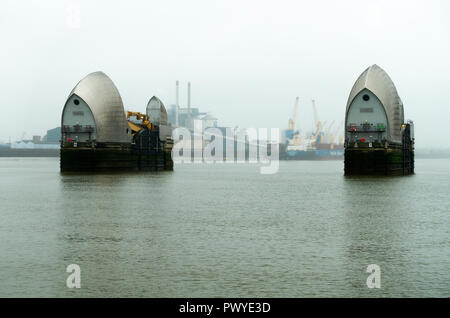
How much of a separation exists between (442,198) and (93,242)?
1213 inches

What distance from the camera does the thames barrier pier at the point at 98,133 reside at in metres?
81.2

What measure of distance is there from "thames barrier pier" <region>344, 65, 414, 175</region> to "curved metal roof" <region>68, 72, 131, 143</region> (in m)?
32.5

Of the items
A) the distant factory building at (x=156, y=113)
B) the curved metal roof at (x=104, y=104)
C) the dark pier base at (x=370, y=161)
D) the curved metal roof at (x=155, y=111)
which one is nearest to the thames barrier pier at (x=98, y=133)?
the curved metal roof at (x=104, y=104)

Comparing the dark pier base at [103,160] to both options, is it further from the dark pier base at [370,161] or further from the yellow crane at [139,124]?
the dark pier base at [370,161]

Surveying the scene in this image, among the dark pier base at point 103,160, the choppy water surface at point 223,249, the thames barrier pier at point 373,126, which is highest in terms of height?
the thames barrier pier at point 373,126

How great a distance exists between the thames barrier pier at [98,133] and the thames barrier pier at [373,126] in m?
32.0

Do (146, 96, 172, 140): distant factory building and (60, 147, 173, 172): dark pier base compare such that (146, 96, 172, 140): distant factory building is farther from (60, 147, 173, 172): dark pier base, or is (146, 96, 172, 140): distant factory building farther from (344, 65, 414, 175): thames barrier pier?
(344, 65, 414, 175): thames barrier pier

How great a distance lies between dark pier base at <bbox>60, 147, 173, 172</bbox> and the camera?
81125 mm

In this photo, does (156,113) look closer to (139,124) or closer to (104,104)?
(139,124)

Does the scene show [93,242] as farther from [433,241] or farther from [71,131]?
[71,131]

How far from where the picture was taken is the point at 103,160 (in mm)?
82562

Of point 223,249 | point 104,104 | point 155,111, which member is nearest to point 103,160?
point 104,104

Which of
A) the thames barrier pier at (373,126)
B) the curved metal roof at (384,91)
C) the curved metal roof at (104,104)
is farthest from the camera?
the curved metal roof at (104,104)

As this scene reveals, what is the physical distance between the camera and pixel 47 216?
28719 mm
